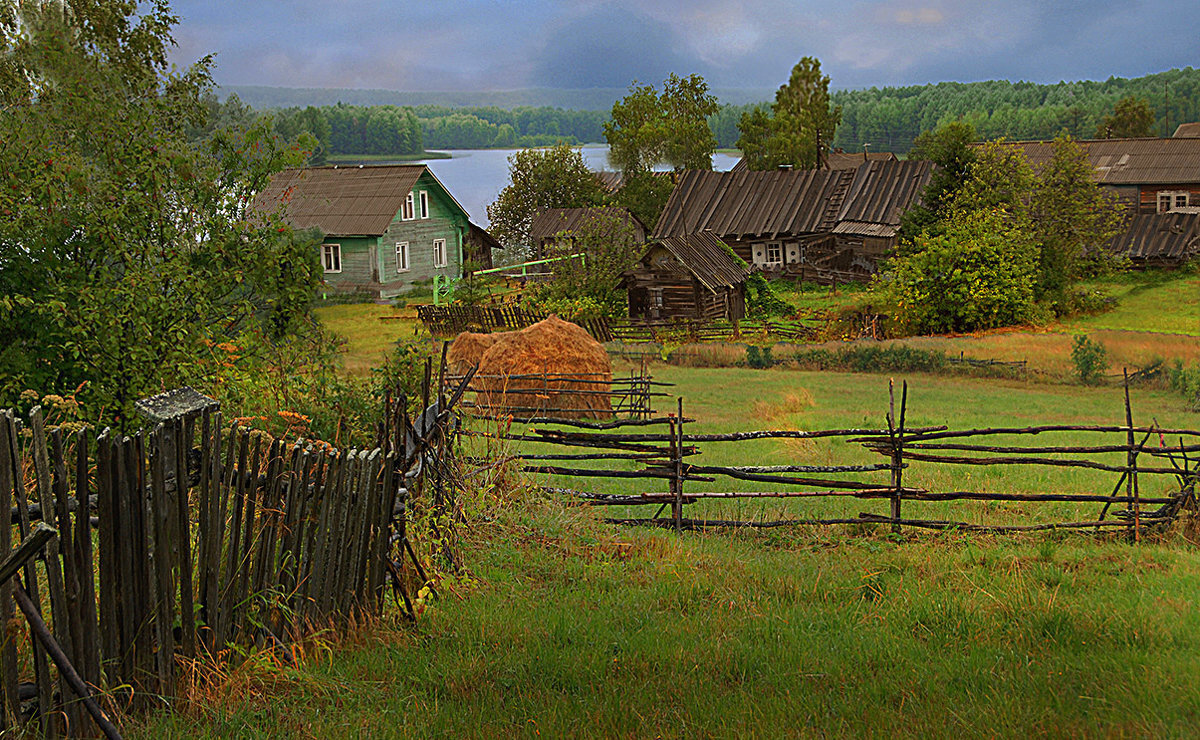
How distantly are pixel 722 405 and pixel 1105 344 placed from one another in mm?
11373

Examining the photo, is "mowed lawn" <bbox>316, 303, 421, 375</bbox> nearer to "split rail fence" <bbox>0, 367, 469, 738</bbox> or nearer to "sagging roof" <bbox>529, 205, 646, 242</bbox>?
"sagging roof" <bbox>529, 205, 646, 242</bbox>

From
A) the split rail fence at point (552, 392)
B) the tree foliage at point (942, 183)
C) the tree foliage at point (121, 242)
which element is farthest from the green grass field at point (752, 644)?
the tree foliage at point (942, 183)

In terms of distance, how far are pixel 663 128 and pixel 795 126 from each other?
30.8ft

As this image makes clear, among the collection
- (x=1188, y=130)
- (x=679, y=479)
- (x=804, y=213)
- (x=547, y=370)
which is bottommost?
(x=679, y=479)

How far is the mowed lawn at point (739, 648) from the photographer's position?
402 centimetres

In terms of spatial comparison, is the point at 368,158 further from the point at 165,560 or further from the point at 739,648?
the point at 165,560

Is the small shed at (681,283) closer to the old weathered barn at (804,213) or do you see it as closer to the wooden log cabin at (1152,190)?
the old weathered barn at (804,213)

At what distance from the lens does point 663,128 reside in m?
57.6

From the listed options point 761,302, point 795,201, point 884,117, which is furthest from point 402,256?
point 884,117

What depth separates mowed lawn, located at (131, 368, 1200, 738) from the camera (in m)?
4.02

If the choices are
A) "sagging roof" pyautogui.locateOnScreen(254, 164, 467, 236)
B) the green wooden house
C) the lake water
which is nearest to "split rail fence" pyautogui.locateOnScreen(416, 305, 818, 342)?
the green wooden house

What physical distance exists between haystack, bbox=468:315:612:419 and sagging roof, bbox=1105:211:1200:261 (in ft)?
99.3

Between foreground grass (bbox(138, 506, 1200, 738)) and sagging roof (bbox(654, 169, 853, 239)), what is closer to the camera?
foreground grass (bbox(138, 506, 1200, 738))

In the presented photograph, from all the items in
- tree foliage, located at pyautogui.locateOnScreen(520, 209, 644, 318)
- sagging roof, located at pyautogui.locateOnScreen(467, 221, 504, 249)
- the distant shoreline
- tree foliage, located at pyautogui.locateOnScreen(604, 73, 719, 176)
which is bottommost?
tree foliage, located at pyautogui.locateOnScreen(520, 209, 644, 318)
